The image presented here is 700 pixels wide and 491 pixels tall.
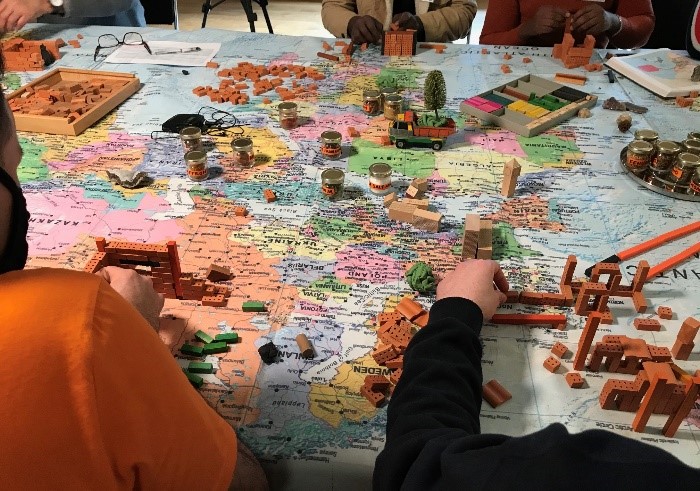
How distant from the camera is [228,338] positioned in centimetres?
→ 116

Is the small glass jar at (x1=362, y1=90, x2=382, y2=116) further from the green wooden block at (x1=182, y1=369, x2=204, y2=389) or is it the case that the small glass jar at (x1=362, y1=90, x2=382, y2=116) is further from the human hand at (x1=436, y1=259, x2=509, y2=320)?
the green wooden block at (x1=182, y1=369, x2=204, y2=389)

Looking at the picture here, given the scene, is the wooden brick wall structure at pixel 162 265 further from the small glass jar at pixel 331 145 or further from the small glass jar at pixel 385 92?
the small glass jar at pixel 385 92

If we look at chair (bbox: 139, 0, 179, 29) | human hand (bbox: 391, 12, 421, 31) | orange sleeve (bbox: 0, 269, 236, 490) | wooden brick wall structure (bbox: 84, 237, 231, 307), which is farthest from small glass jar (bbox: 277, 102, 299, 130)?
chair (bbox: 139, 0, 179, 29)

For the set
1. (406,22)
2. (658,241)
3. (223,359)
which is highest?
(406,22)

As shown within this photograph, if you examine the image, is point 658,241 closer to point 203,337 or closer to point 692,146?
point 692,146

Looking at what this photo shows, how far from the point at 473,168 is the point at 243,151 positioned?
2.41ft

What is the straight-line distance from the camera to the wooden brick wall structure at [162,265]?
1.24m

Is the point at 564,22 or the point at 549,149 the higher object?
the point at 564,22

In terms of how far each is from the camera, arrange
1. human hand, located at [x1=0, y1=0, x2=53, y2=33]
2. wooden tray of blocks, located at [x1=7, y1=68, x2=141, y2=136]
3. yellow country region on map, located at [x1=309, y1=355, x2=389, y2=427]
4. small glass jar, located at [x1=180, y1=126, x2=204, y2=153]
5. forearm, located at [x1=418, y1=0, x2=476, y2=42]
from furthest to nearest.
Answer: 1. forearm, located at [x1=418, y1=0, x2=476, y2=42]
2. human hand, located at [x1=0, y1=0, x2=53, y2=33]
3. wooden tray of blocks, located at [x1=7, y1=68, x2=141, y2=136]
4. small glass jar, located at [x1=180, y1=126, x2=204, y2=153]
5. yellow country region on map, located at [x1=309, y1=355, x2=389, y2=427]

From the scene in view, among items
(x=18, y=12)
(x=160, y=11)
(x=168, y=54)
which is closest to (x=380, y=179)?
(x=168, y=54)

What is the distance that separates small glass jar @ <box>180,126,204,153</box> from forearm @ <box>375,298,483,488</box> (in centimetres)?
106

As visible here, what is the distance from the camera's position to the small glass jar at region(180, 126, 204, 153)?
1771mm

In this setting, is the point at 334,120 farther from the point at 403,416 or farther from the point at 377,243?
the point at 403,416

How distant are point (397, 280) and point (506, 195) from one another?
20.5 inches
